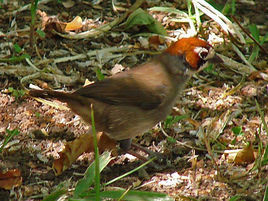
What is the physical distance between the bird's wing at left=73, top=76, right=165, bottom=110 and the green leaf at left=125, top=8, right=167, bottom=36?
1.33m

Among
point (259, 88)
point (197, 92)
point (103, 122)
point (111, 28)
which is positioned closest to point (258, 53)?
point (259, 88)

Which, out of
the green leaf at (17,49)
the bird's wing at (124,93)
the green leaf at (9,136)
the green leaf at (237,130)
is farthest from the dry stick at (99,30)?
the green leaf at (237,130)

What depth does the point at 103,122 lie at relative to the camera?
13.5 feet

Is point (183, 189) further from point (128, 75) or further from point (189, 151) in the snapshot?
point (128, 75)

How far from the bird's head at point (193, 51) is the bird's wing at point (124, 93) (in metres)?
0.35

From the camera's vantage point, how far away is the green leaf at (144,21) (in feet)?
17.6

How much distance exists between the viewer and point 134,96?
4102 millimetres

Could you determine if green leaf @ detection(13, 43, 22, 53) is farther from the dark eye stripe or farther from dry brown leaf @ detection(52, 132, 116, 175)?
the dark eye stripe

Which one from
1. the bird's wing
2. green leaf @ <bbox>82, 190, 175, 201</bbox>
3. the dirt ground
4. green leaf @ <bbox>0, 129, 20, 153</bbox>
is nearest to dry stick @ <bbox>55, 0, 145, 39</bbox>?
the dirt ground

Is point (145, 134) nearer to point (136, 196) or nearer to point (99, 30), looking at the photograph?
point (136, 196)

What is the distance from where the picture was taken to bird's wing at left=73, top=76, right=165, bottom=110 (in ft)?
13.3

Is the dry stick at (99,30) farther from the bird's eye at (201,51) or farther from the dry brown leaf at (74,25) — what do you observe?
the bird's eye at (201,51)

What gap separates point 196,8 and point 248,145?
6.24 feet

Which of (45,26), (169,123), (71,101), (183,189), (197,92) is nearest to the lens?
(183,189)
